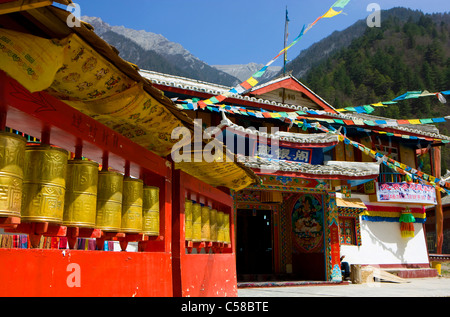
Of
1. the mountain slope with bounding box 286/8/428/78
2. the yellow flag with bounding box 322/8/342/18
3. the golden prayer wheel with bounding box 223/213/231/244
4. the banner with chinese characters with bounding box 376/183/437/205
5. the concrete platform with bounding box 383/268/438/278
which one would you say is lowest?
the concrete platform with bounding box 383/268/438/278

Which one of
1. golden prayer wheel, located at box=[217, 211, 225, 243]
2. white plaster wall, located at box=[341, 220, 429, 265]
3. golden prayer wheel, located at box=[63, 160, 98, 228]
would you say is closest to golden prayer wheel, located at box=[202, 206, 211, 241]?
golden prayer wheel, located at box=[217, 211, 225, 243]

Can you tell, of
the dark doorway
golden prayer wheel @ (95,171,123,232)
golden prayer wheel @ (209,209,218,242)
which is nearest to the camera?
golden prayer wheel @ (95,171,123,232)

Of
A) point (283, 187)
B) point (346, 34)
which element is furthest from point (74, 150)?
point (346, 34)

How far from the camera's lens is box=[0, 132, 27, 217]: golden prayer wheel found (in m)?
2.55

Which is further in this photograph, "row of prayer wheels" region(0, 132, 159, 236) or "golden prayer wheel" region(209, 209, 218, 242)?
"golden prayer wheel" region(209, 209, 218, 242)

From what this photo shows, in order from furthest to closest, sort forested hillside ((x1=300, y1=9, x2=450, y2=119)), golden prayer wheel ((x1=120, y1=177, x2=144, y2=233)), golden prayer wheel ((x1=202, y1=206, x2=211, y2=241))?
forested hillside ((x1=300, y1=9, x2=450, y2=119)), golden prayer wheel ((x1=202, y1=206, x2=211, y2=241)), golden prayer wheel ((x1=120, y1=177, x2=144, y2=233))

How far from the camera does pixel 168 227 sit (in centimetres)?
462

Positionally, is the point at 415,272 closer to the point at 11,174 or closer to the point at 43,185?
the point at 43,185

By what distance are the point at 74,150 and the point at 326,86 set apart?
166 ft

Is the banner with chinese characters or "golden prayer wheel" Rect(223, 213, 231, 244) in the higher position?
the banner with chinese characters

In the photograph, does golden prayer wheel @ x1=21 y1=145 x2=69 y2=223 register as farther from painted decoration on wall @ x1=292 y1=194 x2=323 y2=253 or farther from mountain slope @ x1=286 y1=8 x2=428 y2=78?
mountain slope @ x1=286 y1=8 x2=428 y2=78

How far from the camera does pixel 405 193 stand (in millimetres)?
16953

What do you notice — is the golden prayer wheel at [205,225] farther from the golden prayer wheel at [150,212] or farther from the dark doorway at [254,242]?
the dark doorway at [254,242]

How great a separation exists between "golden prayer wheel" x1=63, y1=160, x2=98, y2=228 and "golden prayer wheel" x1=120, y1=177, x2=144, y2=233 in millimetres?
568
